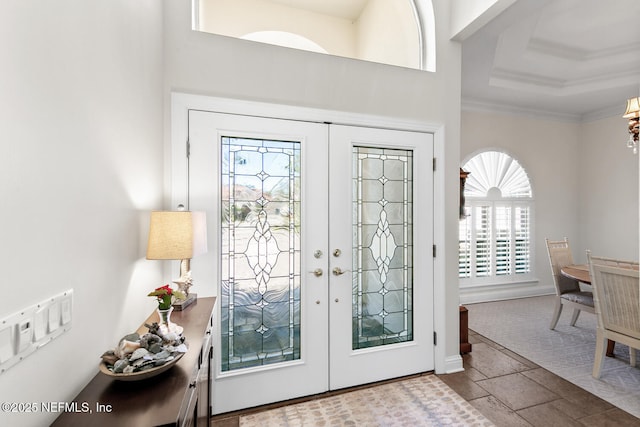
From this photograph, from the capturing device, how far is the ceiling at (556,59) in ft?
8.89

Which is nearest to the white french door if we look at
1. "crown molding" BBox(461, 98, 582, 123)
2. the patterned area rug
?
the patterned area rug

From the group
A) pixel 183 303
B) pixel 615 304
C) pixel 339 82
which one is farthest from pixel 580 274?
pixel 183 303

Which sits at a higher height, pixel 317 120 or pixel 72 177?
pixel 317 120

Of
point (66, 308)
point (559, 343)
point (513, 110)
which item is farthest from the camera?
point (513, 110)

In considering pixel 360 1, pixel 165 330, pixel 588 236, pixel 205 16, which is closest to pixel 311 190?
pixel 165 330

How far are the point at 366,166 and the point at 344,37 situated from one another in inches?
52.9

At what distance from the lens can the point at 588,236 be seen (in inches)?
198

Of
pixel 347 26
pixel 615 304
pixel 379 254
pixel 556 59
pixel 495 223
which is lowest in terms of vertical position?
pixel 615 304

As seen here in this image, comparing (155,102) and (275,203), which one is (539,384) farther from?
(155,102)

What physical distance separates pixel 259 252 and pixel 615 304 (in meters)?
2.81

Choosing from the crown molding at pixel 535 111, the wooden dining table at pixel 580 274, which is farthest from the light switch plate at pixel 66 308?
the crown molding at pixel 535 111

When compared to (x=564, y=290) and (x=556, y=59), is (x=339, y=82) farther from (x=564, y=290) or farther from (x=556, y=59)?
(x=564, y=290)

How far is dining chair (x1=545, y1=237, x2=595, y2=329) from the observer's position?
3.06 meters

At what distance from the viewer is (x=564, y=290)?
3312 mm
